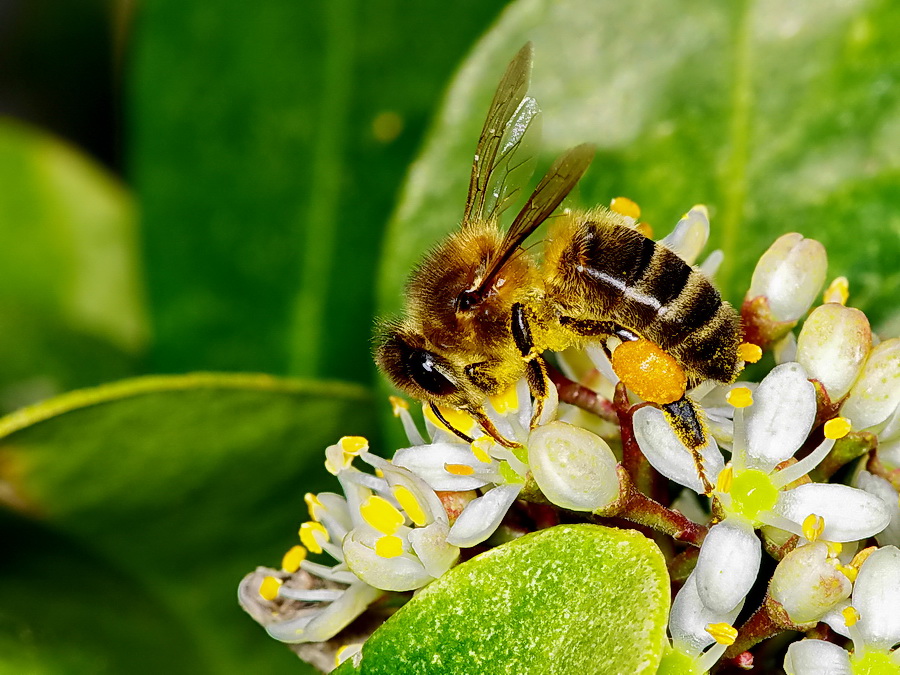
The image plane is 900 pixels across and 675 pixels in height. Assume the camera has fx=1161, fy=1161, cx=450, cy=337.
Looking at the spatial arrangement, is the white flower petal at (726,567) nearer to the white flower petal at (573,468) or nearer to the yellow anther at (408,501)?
the white flower petal at (573,468)

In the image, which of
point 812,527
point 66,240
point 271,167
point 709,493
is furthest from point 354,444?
point 66,240

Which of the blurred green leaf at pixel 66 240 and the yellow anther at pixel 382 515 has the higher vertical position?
the blurred green leaf at pixel 66 240

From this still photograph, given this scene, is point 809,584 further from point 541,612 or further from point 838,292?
point 838,292

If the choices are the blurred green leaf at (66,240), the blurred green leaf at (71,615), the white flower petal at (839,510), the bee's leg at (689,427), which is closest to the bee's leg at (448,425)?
the bee's leg at (689,427)

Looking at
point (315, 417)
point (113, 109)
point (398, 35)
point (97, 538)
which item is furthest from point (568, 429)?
point (113, 109)

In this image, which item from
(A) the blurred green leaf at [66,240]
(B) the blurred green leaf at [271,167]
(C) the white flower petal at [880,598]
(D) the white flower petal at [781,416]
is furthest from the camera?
(A) the blurred green leaf at [66,240]

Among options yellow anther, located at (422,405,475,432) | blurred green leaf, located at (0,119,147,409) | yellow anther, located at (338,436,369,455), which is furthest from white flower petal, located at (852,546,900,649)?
blurred green leaf, located at (0,119,147,409)

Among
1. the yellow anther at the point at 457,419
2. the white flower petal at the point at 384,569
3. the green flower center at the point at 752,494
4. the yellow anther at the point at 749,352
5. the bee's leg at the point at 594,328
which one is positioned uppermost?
the yellow anther at the point at 457,419
